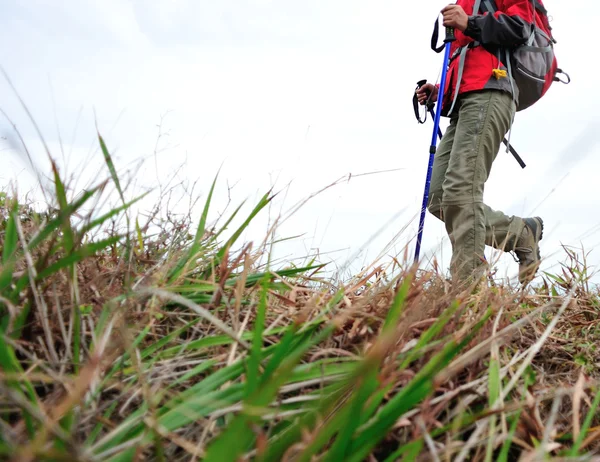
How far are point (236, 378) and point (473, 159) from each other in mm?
2623

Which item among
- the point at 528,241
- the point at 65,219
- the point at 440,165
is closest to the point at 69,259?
the point at 65,219

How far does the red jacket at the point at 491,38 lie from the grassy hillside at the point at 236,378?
6.90 feet

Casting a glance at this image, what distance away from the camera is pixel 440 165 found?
3547 mm

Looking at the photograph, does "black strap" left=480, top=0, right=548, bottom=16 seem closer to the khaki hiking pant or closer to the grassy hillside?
the khaki hiking pant

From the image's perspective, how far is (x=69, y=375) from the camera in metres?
0.90

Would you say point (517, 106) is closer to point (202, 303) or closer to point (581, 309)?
point (581, 309)

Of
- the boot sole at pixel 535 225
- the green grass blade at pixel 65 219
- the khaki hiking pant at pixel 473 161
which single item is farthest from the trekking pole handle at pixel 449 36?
the green grass blade at pixel 65 219

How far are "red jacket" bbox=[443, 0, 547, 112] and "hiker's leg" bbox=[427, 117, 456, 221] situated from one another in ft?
1.27

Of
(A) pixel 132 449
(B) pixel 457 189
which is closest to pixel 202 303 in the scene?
(A) pixel 132 449

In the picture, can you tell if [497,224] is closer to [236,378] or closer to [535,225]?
[535,225]

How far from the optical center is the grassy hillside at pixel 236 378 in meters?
0.68

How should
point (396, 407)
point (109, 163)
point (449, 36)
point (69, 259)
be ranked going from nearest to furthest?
point (396, 407)
point (69, 259)
point (109, 163)
point (449, 36)

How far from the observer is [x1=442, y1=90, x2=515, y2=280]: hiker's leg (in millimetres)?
3002

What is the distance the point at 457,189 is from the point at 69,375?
2.77 metres
